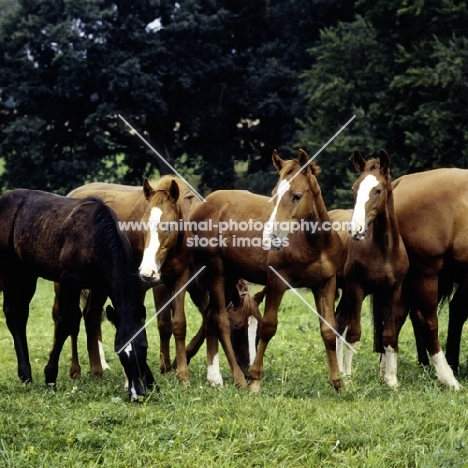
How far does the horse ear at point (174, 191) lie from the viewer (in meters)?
8.39

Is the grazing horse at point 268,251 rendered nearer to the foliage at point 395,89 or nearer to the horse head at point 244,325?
the horse head at point 244,325

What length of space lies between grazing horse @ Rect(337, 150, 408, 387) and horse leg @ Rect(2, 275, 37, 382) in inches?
136

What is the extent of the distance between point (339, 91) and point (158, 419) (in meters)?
19.7

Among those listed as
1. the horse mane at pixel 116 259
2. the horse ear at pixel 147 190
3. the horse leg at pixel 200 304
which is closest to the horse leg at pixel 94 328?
the horse leg at pixel 200 304

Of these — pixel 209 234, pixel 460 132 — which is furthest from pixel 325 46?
pixel 209 234

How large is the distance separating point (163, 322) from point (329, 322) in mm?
2177

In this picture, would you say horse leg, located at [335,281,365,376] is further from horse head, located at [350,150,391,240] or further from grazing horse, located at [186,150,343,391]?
horse head, located at [350,150,391,240]

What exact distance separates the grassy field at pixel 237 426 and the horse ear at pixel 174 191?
1.81 m

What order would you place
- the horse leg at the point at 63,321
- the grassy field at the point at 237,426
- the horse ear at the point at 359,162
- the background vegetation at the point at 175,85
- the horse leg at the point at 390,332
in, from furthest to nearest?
1. the background vegetation at the point at 175,85
2. the horse leg at the point at 63,321
3. the horse leg at the point at 390,332
4. the horse ear at the point at 359,162
5. the grassy field at the point at 237,426

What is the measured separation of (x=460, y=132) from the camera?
23359 millimetres

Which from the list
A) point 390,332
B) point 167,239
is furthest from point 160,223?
point 390,332

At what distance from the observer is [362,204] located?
788cm

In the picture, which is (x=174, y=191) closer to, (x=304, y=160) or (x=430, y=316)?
(x=304, y=160)

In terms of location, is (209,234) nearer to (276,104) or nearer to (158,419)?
(158,419)
